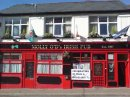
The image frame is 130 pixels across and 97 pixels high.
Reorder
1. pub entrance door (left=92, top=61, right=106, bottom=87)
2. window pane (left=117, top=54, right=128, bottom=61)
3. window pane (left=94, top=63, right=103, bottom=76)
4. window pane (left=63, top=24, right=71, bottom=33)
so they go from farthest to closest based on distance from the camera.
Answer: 1. window pane (left=63, top=24, right=71, bottom=33)
2. window pane (left=94, top=63, right=103, bottom=76)
3. pub entrance door (left=92, top=61, right=106, bottom=87)
4. window pane (left=117, top=54, right=128, bottom=61)

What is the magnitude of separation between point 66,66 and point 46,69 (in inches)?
68.5

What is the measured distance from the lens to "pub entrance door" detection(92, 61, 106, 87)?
31.3 metres

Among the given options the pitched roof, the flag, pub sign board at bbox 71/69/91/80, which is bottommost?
pub sign board at bbox 71/69/91/80

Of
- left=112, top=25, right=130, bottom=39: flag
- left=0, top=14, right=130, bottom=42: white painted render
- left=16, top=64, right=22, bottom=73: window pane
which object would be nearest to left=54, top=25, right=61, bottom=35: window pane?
left=0, top=14, right=130, bottom=42: white painted render

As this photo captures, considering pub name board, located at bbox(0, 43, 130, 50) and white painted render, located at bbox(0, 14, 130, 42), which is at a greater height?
white painted render, located at bbox(0, 14, 130, 42)

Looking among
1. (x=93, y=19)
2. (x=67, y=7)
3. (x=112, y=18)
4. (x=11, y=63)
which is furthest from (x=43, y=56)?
(x=112, y=18)

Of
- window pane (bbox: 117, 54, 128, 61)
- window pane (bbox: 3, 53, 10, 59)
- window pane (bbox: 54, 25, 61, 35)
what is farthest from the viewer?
window pane (bbox: 3, 53, 10, 59)

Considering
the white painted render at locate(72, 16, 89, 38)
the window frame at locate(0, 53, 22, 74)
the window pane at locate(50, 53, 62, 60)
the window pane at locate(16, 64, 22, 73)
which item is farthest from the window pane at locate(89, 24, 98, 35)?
the window pane at locate(16, 64, 22, 73)

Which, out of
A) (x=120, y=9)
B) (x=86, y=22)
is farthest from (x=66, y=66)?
(x=120, y=9)

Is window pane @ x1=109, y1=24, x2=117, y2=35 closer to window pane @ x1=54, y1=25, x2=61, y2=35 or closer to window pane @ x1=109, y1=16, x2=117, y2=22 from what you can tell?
window pane @ x1=109, y1=16, x2=117, y2=22

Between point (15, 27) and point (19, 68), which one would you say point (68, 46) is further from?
point (15, 27)

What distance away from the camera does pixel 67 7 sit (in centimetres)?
3234

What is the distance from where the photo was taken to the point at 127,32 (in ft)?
100

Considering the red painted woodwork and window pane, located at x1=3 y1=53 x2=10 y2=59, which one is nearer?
the red painted woodwork
